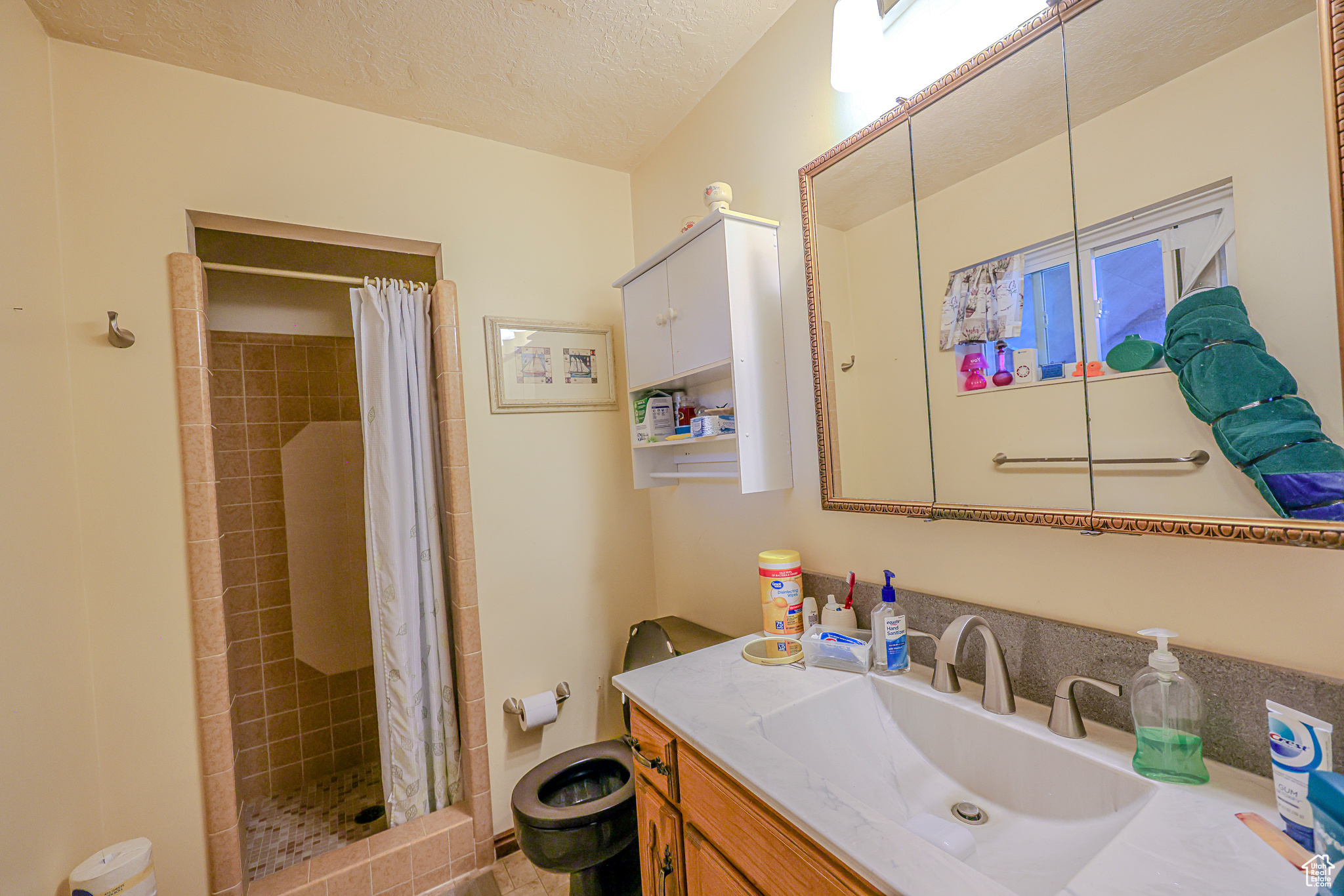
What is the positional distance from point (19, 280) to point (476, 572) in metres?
1.30

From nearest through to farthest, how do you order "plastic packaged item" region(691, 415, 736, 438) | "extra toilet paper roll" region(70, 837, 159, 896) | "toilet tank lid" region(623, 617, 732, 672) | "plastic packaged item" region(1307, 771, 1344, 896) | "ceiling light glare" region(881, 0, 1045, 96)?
Result: "plastic packaged item" region(1307, 771, 1344, 896)
"ceiling light glare" region(881, 0, 1045, 96)
"extra toilet paper roll" region(70, 837, 159, 896)
"plastic packaged item" region(691, 415, 736, 438)
"toilet tank lid" region(623, 617, 732, 672)

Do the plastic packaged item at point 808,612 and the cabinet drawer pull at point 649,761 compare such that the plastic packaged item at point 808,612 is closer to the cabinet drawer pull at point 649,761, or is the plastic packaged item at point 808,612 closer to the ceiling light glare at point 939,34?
the cabinet drawer pull at point 649,761

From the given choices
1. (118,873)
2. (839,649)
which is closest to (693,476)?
(839,649)

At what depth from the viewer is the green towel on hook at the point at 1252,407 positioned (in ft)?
2.10

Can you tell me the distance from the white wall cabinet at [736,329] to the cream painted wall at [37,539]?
1.46 metres

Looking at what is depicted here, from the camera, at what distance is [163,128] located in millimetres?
1493

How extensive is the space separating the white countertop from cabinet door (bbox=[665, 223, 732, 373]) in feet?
2.89

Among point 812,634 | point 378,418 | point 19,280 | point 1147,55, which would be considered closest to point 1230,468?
point 1147,55

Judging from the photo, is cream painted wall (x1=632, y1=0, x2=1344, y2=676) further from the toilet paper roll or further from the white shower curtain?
the white shower curtain

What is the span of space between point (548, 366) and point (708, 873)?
64.0 inches

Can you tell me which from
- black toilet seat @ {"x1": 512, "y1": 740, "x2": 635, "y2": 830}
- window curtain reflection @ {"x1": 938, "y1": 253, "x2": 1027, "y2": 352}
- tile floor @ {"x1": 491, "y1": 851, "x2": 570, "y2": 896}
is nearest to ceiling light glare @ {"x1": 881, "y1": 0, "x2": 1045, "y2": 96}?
window curtain reflection @ {"x1": 938, "y1": 253, "x2": 1027, "y2": 352}

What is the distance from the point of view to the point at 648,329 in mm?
1750

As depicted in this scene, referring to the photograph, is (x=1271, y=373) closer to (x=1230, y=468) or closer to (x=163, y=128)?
(x=1230, y=468)

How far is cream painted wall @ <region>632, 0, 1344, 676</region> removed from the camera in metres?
0.73
